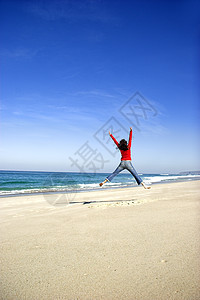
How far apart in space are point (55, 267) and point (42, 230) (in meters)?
1.78

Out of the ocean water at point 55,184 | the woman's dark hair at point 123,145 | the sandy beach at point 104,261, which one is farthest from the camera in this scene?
the ocean water at point 55,184

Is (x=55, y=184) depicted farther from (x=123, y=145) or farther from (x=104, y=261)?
(x=104, y=261)

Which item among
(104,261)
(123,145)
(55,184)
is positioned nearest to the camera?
(104,261)

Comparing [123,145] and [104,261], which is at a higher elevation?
[123,145]

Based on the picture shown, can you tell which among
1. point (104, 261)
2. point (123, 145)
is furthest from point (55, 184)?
point (104, 261)

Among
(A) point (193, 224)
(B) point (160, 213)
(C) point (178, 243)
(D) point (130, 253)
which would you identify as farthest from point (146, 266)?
(B) point (160, 213)

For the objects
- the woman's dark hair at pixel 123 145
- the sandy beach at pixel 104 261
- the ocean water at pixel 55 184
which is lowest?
the ocean water at pixel 55 184

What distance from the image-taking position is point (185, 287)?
201cm

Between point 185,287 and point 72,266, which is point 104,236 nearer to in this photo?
point 72,266

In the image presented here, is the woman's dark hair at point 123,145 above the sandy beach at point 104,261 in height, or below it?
above

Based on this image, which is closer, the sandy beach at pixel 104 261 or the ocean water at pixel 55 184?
the sandy beach at pixel 104 261

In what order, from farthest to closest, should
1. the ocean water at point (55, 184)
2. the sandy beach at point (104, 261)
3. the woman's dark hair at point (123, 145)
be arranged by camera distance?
the ocean water at point (55, 184), the woman's dark hair at point (123, 145), the sandy beach at point (104, 261)

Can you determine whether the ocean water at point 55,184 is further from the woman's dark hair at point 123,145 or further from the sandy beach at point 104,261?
the sandy beach at point 104,261

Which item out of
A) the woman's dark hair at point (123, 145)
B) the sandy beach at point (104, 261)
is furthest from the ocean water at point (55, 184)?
the sandy beach at point (104, 261)
